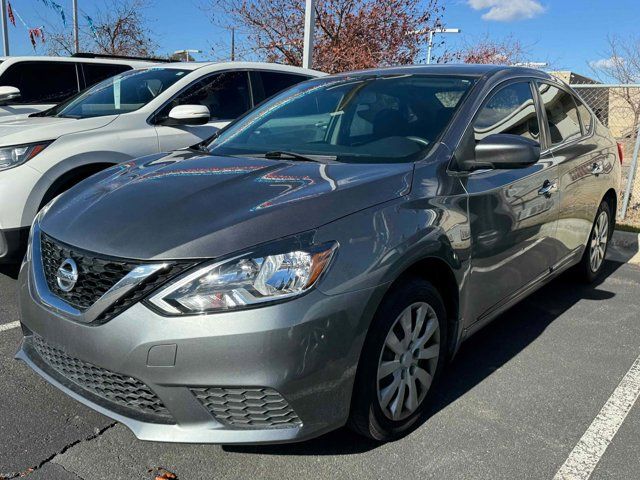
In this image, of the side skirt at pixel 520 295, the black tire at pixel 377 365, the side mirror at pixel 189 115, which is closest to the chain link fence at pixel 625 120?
the side skirt at pixel 520 295

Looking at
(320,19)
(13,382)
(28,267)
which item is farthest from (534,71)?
(320,19)

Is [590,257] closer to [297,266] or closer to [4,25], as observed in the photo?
[297,266]

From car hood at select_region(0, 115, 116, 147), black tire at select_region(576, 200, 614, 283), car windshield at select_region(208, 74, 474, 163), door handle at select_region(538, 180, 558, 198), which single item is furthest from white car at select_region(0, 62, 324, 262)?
black tire at select_region(576, 200, 614, 283)

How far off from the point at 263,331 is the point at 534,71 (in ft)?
9.57

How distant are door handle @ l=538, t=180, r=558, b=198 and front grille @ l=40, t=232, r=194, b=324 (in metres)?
2.31

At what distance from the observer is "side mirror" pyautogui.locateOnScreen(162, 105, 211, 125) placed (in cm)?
462

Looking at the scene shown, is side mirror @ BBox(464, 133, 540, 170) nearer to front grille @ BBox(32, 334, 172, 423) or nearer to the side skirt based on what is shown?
the side skirt

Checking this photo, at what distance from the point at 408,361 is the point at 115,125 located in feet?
10.9

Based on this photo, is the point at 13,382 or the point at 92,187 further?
the point at 13,382

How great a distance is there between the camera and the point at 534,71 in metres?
3.91

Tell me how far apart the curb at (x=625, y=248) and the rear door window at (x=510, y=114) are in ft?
9.57

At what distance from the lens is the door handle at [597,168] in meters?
4.30

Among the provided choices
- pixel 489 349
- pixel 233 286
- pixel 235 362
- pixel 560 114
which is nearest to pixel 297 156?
pixel 233 286

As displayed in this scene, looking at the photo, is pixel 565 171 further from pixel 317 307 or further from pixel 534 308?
pixel 317 307
